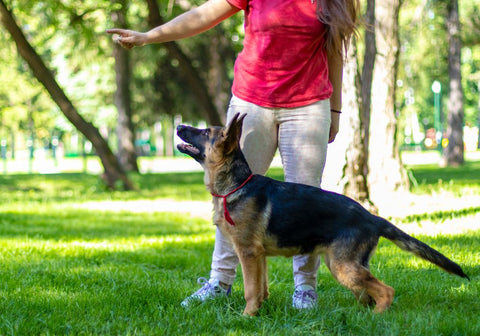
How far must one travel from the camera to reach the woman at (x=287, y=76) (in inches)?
182

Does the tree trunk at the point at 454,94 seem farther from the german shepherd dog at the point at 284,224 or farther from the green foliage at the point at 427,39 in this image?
the german shepherd dog at the point at 284,224

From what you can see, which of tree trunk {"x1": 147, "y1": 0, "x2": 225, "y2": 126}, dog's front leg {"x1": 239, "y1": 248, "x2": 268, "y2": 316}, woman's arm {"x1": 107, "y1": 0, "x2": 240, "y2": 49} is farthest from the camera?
tree trunk {"x1": 147, "y1": 0, "x2": 225, "y2": 126}

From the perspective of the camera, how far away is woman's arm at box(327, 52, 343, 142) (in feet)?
16.1

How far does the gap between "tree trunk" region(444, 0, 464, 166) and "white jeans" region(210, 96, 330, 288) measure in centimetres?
2381

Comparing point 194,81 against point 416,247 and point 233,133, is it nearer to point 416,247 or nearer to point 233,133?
point 233,133

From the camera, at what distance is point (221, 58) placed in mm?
29891

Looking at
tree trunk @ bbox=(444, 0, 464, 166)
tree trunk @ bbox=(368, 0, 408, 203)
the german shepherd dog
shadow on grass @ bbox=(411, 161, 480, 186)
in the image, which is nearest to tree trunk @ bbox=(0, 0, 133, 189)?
tree trunk @ bbox=(368, 0, 408, 203)

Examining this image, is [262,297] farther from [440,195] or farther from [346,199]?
[440,195]

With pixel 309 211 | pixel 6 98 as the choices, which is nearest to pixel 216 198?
pixel 309 211

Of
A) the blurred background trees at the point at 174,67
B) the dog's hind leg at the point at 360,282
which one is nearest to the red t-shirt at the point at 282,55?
the dog's hind leg at the point at 360,282

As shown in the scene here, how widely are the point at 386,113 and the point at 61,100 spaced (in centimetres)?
758

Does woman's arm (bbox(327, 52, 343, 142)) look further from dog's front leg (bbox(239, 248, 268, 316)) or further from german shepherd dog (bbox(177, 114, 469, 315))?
dog's front leg (bbox(239, 248, 268, 316))

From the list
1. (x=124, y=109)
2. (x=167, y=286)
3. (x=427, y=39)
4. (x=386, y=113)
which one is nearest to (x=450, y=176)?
(x=386, y=113)

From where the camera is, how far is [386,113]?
14070 mm
